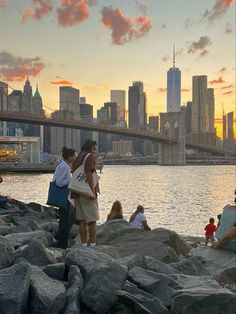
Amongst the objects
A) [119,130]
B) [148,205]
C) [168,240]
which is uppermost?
[119,130]

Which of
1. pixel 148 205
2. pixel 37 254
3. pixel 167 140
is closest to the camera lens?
pixel 37 254

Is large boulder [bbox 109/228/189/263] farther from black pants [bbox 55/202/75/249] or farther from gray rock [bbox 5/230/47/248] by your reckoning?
gray rock [bbox 5/230/47/248]

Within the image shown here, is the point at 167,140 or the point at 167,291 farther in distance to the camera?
the point at 167,140

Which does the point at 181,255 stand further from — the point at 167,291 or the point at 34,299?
the point at 34,299

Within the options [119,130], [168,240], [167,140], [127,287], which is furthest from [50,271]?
[167,140]

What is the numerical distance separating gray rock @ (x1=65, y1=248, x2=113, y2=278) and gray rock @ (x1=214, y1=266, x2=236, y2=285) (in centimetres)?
116

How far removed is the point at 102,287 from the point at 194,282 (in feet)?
3.35

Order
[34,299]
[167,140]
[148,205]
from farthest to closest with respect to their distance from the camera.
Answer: [167,140] < [148,205] < [34,299]

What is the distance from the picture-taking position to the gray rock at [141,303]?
3713 millimetres

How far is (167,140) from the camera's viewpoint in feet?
297

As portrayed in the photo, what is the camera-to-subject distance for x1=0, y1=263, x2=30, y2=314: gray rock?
140 inches

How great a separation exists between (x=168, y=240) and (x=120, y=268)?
273cm

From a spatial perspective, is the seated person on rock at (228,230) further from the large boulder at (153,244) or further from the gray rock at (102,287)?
the gray rock at (102,287)

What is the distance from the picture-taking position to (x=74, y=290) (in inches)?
152
